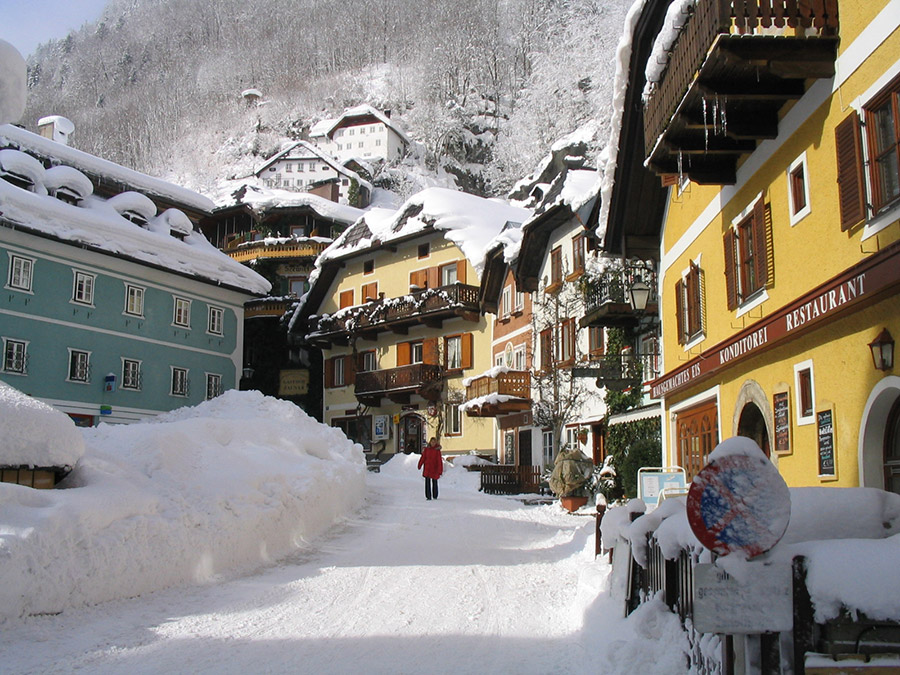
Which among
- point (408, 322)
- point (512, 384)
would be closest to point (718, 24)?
point (512, 384)

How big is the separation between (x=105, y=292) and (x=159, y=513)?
24.6 m

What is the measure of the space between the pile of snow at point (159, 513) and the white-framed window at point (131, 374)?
1801 cm

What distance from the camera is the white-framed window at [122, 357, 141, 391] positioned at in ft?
108

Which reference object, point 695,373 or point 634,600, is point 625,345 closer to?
point 695,373

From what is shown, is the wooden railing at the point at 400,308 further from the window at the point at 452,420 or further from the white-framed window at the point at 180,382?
the white-framed window at the point at 180,382

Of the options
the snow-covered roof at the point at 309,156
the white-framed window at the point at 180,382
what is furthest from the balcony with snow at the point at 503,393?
the snow-covered roof at the point at 309,156

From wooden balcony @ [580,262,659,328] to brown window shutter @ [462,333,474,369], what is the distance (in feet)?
44.8

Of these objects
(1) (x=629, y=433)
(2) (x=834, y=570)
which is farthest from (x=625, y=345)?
(2) (x=834, y=570)

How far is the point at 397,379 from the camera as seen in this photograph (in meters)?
36.4

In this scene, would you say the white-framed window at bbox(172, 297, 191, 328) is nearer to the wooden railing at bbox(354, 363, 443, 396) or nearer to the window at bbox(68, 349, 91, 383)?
the window at bbox(68, 349, 91, 383)

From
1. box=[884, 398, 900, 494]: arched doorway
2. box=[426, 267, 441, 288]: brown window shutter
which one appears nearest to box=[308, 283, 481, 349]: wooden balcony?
box=[426, 267, 441, 288]: brown window shutter

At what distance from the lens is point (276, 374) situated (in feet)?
145

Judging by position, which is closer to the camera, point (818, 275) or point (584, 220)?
point (818, 275)

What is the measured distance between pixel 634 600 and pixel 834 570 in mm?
3566
